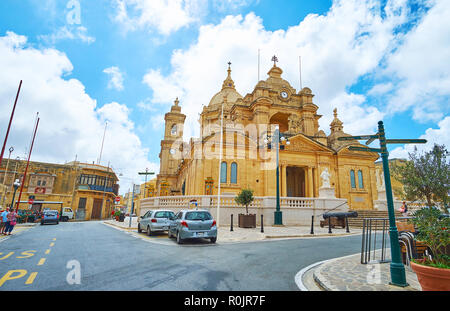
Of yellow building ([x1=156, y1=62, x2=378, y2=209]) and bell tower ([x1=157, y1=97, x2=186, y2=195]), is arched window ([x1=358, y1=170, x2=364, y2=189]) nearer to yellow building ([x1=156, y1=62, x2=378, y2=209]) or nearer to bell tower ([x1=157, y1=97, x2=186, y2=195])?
yellow building ([x1=156, y1=62, x2=378, y2=209])

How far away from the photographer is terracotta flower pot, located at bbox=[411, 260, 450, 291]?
4.07 metres

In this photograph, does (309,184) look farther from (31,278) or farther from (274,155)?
(31,278)

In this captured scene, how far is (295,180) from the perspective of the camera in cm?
3331

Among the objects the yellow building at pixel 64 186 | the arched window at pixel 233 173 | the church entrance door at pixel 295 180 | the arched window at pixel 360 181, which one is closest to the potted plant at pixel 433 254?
the arched window at pixel 233 173

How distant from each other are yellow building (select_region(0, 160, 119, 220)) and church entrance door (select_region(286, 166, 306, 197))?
121 feet

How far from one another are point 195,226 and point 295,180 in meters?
24.8

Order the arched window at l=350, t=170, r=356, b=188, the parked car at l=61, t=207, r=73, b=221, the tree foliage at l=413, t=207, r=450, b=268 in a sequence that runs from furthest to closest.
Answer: the parked car at l=61, t=207, r=73, b=221 < the arched window at l=350, t=170, r=356, b=188 < the tree foliage at l=413, t=207, r=450, b=268

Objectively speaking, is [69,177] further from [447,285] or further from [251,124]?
[447,285]

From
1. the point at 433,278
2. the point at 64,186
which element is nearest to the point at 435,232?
the point at 433,278

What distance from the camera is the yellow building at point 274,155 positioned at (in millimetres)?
27156

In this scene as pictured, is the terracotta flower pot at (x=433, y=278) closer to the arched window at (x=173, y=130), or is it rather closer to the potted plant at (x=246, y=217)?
the potted plant at (x=246, y=217)

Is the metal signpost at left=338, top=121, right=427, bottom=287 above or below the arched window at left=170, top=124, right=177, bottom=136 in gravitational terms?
below

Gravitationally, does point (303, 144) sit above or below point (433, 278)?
above

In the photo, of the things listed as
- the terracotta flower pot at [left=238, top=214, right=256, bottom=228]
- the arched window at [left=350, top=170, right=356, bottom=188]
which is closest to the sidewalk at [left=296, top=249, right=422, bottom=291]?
the terracotta flower pot at [left=238, top=214, right=256, bottom=228]
